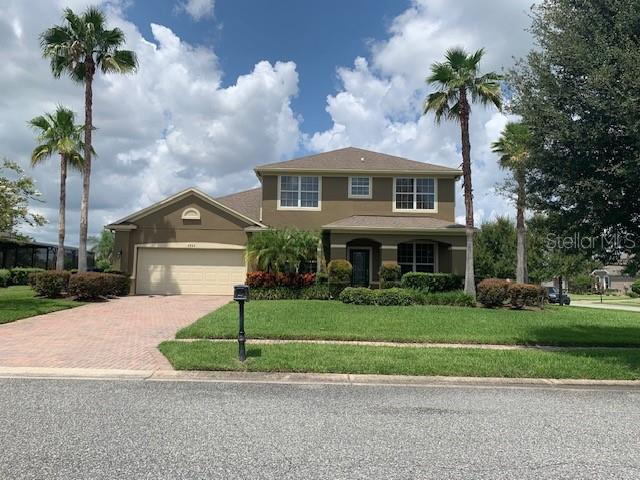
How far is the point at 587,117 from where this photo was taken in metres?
9.38

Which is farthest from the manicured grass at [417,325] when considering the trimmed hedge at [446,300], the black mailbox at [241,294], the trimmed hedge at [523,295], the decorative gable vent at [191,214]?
the decorative gable vent at [191,214]

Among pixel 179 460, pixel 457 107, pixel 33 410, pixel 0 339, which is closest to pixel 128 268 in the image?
pixel 0 339

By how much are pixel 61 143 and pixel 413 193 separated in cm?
1771

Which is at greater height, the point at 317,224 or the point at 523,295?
the point at 317,224

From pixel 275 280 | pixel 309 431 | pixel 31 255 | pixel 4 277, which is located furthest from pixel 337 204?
pixel 31 255

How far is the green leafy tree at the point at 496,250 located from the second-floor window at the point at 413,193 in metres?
14.2

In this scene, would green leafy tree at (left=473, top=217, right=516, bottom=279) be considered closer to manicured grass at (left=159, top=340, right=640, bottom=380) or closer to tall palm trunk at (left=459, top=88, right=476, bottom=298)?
tall palm trunk at (left=459, top=88, right=476, bottom=298)

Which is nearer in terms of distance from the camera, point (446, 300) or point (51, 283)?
point (446, 300)

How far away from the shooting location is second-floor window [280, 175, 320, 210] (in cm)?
2586

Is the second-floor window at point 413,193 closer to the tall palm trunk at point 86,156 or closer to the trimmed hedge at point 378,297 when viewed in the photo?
the trimmed hedge at point 378,297

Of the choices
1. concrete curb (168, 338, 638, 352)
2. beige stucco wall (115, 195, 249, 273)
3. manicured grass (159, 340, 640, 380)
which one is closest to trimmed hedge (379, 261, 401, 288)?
beige stucco wall (115, 195, 249, 273)

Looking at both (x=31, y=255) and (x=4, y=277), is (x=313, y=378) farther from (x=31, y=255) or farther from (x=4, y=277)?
(x=31, y=255)

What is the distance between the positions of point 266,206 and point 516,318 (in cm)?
1363

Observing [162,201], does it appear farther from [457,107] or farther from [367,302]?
[457,107]
